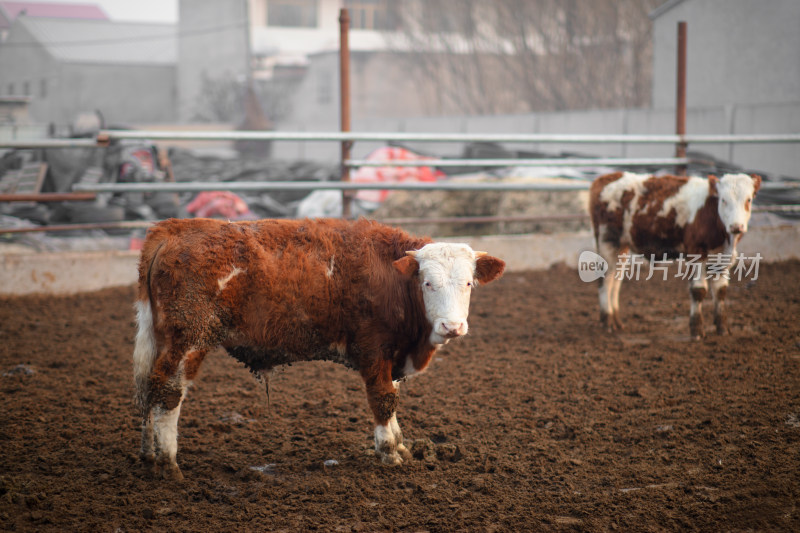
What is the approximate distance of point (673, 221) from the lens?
576 centimetres

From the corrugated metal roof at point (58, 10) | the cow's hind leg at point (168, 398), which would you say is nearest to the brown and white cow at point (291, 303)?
the cow's hind leg at point (168, 398)

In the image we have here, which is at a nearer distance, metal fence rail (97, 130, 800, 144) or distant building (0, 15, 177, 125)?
metal fence rail (97, 130, 800, 144)

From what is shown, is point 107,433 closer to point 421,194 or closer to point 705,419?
point 705,419

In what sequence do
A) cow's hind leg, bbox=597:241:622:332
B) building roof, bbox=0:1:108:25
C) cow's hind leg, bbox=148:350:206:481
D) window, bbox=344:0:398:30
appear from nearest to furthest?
cow's hind leg, bbox=148:350:206:481 → cow's hind leg, bbox=597:241:622:332 → window, bbox=344:0:398:30 → building roof, bbox=0:1:108:25

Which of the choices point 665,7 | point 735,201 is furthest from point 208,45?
point 735,201

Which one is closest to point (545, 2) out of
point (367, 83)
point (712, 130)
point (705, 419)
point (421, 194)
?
point (367, 83)

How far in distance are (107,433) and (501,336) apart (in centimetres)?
311

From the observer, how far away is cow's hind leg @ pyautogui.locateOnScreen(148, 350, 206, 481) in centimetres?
328

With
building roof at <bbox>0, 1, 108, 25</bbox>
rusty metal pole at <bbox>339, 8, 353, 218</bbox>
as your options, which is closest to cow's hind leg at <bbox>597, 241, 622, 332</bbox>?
rusty metal pole at <bbox>339, 8, 353, 218</bbox>

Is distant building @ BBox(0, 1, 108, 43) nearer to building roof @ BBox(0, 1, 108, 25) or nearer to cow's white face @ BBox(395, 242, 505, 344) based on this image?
building roof @ BBox(0, 1, 108, 25)

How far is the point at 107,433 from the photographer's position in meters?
3.84

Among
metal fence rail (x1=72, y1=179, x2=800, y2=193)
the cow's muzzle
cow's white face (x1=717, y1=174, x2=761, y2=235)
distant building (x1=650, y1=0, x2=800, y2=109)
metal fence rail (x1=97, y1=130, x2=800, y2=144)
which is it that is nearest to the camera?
the cow's muzzle

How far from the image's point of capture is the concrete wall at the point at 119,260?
22.3ft

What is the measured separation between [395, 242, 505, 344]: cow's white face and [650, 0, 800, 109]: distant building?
10177mm
